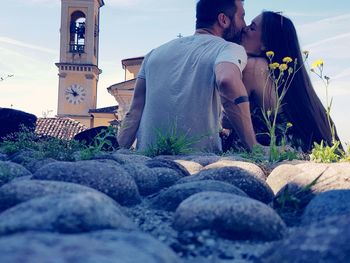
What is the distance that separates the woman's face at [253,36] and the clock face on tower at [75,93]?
37.6 m

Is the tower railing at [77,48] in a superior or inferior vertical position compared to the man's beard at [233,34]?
superior

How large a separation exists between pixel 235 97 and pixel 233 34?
1.05m

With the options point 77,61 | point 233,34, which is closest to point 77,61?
point 77,61

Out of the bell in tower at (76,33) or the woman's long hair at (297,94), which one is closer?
the woman's long hair at (297,94)

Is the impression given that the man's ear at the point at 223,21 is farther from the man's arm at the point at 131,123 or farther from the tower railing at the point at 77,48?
the tower railing at the point at 77,48

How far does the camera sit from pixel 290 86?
15.7ft

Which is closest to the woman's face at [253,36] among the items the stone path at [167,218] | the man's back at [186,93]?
the man's back at [186,93]

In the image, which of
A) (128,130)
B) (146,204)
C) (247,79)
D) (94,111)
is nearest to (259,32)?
(247,79)

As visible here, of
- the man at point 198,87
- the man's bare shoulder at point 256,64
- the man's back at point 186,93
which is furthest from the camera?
the man's bare shoulder at point 256,64

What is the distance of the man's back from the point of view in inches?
169

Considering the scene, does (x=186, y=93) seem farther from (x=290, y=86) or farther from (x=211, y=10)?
(x=290, y=86)

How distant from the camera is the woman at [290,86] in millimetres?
4660

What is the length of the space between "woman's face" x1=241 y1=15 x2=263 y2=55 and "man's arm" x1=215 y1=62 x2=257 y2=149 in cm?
89

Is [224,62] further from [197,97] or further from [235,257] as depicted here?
[235,257]
